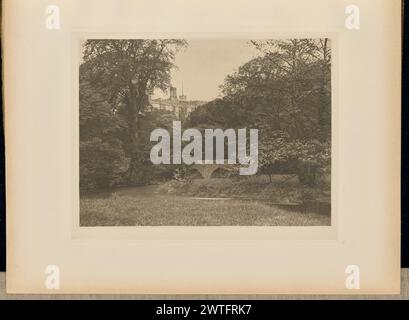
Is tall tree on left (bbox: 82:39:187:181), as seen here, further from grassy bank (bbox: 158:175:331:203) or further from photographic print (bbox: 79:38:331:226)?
grassy bank (bbox: 158:175:331:203)

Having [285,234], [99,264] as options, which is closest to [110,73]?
[99,264]


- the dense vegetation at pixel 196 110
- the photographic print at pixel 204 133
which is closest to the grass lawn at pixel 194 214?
the photographic print at pixel 204 133

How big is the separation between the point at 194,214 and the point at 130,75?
0.70 meters

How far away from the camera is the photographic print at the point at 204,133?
2.50 meters

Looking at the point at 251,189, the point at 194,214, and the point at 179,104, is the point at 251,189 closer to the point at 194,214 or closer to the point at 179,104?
the point at 194,214

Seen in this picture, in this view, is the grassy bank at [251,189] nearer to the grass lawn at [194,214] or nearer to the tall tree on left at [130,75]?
the grass lawn at [194,214]

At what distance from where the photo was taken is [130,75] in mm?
2527

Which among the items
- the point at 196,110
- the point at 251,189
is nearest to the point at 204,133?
the point at 196,110

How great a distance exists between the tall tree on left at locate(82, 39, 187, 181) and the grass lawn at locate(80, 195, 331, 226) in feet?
0.58

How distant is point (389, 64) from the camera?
2.43 metres

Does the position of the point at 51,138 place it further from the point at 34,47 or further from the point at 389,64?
the point at 389,64

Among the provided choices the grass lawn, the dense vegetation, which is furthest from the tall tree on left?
the grass lawn

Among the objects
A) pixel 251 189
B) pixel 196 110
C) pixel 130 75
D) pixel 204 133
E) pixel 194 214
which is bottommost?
pixel 194 214

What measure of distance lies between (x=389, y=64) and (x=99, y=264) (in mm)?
1570
